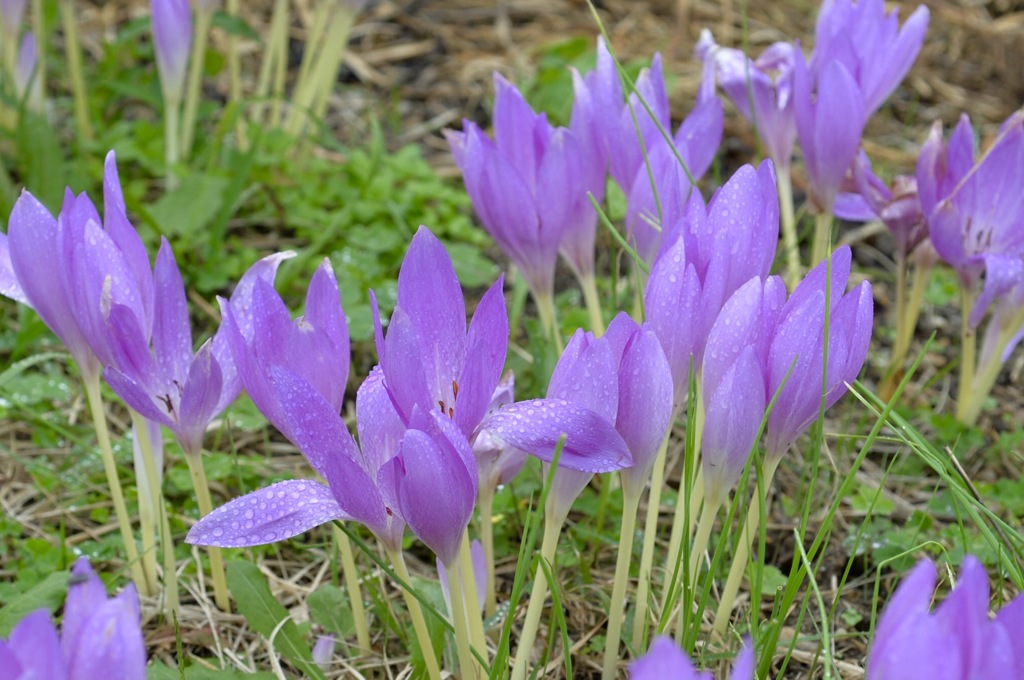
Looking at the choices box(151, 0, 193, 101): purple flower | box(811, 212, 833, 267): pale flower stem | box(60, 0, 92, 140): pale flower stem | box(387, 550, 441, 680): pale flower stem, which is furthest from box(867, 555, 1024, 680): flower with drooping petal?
box(60, 0, 92, 140): pale flower stem

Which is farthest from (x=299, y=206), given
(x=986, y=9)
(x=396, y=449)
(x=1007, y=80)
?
(x=986, y=9)

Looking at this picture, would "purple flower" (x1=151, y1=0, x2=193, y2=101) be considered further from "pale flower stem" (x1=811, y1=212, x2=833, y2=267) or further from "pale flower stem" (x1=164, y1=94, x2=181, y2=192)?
"pale flower stem" (x1=811, y1=212, x2=833, y2=267)

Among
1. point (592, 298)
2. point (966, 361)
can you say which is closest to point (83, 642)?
point (592, 298)

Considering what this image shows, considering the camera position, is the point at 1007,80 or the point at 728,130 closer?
the point at 728,130

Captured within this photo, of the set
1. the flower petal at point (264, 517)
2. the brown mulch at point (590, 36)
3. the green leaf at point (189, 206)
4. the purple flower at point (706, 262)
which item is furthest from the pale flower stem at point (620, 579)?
the brown mulch at point (590, 36)

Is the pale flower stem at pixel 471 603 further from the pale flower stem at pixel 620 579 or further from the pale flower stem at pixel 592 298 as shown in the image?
the pale flower stem at pixel 592 298

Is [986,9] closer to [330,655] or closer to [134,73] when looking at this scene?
[134,73]
